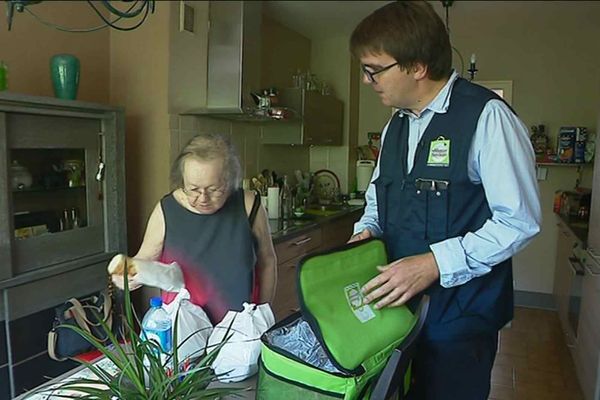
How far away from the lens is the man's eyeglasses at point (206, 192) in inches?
37.0

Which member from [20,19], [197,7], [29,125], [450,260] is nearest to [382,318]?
[450,260]

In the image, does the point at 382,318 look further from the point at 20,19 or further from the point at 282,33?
the point at 20,19

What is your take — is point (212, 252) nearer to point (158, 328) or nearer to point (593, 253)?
point (158, 328)

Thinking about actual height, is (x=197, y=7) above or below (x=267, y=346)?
above

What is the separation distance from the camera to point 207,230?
0.97m

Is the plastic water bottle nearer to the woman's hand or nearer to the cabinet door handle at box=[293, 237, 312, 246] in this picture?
the woman's hand

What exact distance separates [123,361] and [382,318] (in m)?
0.32

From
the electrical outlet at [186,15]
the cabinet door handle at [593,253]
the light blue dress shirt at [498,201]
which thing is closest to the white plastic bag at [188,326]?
the light blue dress shirt at [498,201]

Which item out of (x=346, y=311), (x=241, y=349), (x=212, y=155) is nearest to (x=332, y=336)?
(x=346, y=311)

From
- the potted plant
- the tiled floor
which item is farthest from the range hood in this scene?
the tiled floor

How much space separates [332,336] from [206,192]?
1.54ft

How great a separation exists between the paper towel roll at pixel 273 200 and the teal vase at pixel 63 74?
957 mm

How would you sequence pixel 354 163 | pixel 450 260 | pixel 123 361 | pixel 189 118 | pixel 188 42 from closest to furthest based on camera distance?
pixel 123 361, pixel 450 260, pixel 188 42, pixel 189 118, pixel 354 163

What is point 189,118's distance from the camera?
1.82 meters
